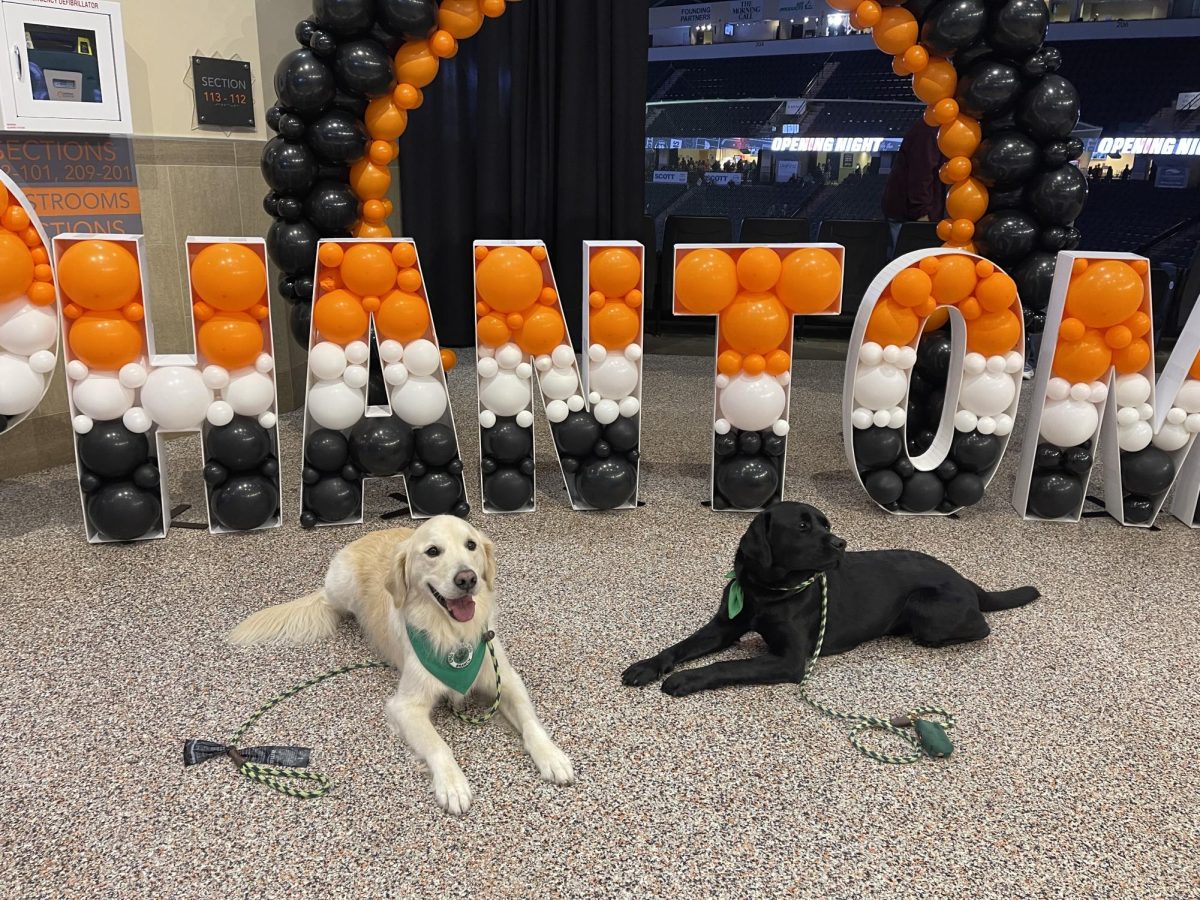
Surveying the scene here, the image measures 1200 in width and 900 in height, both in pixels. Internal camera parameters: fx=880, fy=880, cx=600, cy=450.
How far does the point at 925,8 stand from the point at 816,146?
344 centimetres

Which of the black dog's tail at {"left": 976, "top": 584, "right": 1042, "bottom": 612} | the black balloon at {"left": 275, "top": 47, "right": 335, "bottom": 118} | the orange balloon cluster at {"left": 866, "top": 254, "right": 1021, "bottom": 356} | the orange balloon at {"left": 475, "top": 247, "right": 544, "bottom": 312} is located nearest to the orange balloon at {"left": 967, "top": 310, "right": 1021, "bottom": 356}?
the orange balloon cluster at {"left": 866, "top": 254, "right": 1021, "bottom": 356}

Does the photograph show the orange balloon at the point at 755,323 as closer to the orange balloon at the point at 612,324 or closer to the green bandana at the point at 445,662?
the orange balloon at the point at 612,324

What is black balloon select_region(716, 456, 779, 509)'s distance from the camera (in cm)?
335

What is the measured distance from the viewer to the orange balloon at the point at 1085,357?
3.16m

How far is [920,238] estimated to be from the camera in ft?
20.3

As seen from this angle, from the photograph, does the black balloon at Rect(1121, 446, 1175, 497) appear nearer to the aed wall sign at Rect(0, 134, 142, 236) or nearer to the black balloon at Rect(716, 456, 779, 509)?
the black balloon at Rect(716, 456, 779, 509)

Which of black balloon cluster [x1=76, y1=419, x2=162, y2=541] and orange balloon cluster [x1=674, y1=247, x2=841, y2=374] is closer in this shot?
black balloon cluster [x1=76, y1=419, x2=162, y2=541]

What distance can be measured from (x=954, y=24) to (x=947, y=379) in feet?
4.42

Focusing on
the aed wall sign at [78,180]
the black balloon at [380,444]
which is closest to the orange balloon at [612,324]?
the black balloon at [380,444]

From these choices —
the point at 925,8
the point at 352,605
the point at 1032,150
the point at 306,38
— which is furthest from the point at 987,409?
the point at 306,38

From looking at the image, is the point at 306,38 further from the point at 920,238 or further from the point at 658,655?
the point at 920,238

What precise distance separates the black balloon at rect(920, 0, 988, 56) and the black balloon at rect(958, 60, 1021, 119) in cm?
12

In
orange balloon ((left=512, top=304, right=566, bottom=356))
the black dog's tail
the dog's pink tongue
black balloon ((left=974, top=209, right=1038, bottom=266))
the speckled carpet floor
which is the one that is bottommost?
the speckled carpet floor

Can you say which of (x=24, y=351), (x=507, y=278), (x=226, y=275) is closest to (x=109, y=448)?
(x=24, y=351)
